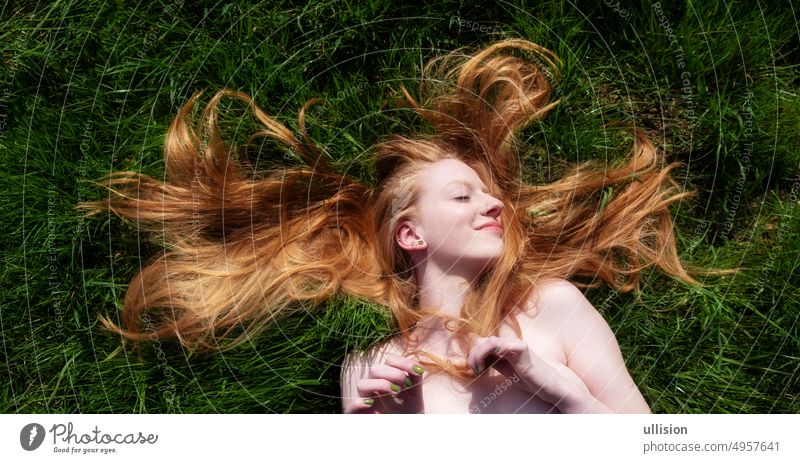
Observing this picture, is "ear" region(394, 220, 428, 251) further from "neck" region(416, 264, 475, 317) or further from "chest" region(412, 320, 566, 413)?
"chest" region(412, 320, 566, 413)

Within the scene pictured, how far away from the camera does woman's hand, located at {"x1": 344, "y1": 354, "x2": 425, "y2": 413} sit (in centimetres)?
183

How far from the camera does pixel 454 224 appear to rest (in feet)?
6.18

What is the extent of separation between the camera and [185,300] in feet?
6.63

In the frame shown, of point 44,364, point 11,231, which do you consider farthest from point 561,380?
point 11,231

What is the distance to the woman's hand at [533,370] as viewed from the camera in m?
1.80

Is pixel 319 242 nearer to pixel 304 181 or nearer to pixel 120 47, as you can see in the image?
pixel 304 181

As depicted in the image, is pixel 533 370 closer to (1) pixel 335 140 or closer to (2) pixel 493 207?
(2) pixel 493 207

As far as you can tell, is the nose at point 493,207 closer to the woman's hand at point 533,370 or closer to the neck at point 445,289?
the neck at point 445,289

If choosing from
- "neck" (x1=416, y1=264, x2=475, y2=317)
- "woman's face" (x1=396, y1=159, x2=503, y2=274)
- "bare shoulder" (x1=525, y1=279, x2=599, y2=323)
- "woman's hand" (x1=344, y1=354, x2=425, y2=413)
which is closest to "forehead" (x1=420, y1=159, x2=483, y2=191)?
"woman's face" (x1=396, y1=159, x2=503, y2=274)
